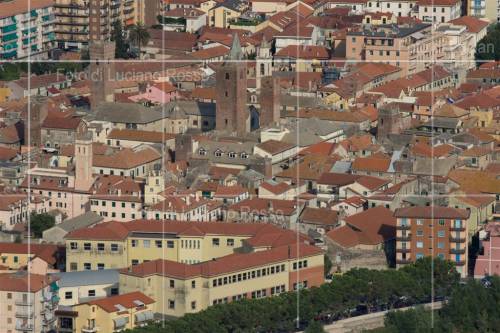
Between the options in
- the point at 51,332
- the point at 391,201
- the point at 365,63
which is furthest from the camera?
the point at 365,63

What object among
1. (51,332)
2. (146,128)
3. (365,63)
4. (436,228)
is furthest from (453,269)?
(365,63)

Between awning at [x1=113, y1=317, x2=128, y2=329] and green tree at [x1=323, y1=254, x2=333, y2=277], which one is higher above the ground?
green tree at [x1=323, y1=254, x2=333, y2=277]

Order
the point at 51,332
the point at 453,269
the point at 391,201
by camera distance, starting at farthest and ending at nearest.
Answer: the point at 391,201, the point at 453,269, the point at 51,332

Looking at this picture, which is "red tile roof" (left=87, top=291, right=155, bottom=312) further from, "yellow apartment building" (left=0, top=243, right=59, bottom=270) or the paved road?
"yellow apartment building" (left=0, top=243, right=59, bottom=270)

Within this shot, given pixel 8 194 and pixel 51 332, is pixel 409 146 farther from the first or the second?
pixel 51 332

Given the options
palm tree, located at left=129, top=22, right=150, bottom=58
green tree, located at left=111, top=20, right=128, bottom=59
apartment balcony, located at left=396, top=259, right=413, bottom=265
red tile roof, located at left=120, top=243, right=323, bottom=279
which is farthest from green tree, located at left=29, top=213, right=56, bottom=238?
palm tree, located at left=129, top=22, right=150, bottom=58

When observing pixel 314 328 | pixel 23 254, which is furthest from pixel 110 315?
pixel 23 254
